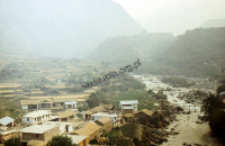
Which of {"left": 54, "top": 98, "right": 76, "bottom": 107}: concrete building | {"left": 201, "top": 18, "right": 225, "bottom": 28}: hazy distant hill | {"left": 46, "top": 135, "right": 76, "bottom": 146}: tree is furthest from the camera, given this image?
{"left": 201, "top": 18, "right": 225, "bottom": 28}: hazy distant hill

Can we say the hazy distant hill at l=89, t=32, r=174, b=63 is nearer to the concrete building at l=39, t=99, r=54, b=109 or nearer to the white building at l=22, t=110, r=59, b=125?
the concrete building at l=39, t=99, r=54, b=109

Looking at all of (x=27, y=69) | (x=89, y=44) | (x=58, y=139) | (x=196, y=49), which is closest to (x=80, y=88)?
(x=27, y=69)

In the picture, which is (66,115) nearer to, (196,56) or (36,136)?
(36,136)

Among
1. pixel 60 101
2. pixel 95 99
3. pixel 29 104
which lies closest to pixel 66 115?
pixel 60 101

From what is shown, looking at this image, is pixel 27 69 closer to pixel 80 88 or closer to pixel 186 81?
pixel 80 88

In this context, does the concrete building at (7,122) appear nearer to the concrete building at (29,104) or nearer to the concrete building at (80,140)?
the concrete building at (29,104)

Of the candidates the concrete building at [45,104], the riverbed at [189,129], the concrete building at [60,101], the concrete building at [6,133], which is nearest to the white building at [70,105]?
the concrete building at [60,101]

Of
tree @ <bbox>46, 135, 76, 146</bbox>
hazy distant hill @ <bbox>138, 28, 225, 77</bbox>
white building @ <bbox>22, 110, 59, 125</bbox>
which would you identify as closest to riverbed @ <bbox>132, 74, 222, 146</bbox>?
hazy distant hill @ <bbox>138, 28, 225, 77</bbox>
